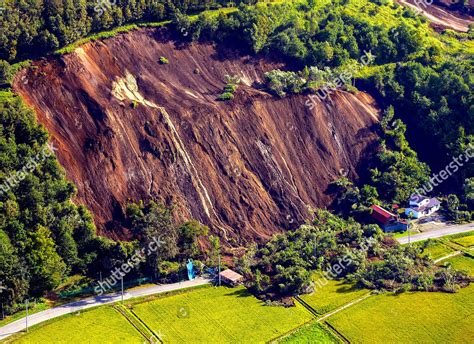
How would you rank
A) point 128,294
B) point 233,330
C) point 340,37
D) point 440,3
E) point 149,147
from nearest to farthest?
point 233,330
point 128,294
point 149,147
point 340,37
point 440,3

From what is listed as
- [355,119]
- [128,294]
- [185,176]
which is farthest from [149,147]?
[355,119]

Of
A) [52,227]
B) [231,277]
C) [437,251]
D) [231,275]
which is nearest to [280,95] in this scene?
[437,251]

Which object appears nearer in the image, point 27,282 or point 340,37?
point 27,282

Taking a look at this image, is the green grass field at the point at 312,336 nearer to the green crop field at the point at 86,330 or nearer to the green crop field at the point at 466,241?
the green crop field at the point at 86,330

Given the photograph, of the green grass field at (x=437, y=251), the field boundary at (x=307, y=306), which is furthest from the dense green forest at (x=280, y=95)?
the green grass field at (x=437, y=251)

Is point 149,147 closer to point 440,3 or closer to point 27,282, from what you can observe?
point 27,282

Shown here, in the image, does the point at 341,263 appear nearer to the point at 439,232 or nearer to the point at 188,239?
the point at 439,232

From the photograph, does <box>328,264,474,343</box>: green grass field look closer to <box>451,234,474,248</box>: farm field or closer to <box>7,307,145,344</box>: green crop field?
<box>451,234,474,248</box>: farm field
